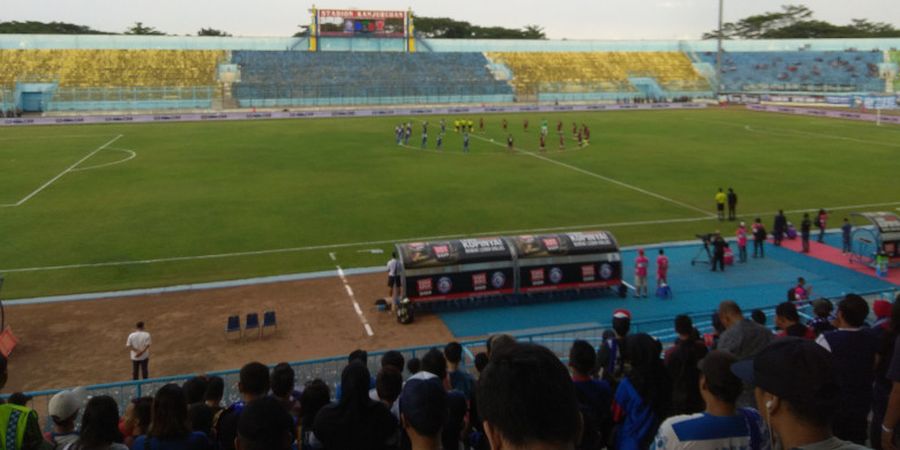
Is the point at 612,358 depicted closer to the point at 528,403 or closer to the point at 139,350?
the point at 528,403

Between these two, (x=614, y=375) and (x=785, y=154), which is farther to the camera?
(x=785, y=154)

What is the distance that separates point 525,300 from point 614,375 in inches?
452

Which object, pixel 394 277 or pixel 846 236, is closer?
pixel 394 277

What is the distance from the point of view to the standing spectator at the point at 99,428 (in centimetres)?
553

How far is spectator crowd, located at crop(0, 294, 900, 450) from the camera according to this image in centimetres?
319

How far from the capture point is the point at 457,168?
1645 inches

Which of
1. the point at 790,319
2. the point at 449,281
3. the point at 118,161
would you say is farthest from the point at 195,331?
the point at 118,161

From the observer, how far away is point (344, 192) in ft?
113

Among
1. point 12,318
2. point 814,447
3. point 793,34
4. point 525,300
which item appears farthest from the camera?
point 793,34

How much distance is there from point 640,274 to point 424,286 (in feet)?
20.1

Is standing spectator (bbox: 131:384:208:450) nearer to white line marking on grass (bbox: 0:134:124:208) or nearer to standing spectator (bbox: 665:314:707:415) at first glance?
standing spectator (bbox: 665:314:707:415)

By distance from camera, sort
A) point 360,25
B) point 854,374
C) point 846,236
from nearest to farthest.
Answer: point 854,374 → point 846,236 → point 360,25

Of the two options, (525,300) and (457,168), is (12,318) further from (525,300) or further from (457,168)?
(457,168)

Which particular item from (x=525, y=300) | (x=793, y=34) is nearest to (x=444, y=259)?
(x=525, y=300)
